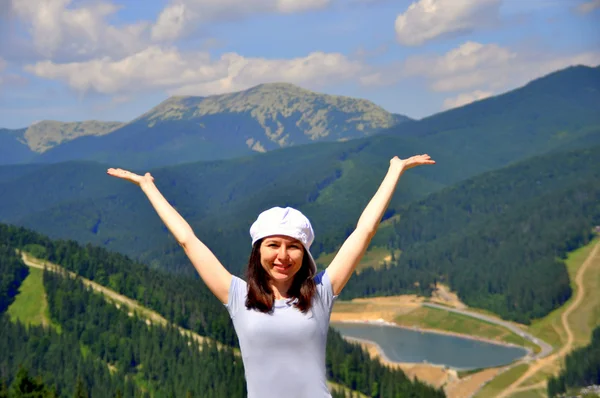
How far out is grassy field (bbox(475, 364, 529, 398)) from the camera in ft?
429

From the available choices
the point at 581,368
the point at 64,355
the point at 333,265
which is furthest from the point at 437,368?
the point at 333,265

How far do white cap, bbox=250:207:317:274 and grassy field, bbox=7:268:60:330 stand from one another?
14698cm

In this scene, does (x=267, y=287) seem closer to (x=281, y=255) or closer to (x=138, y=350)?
(x=281, y=255)

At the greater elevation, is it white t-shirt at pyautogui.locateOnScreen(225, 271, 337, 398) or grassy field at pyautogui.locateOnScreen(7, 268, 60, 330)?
grassy field at pyautogui.locateOnScreen(7, 268, 60, 330)

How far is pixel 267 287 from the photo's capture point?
6473 millimetres

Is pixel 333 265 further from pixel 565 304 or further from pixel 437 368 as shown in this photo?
pixel 565 304

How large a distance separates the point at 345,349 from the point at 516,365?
33.3 m

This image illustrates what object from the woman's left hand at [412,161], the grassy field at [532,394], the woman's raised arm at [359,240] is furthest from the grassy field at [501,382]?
the woman's raised arm at [359,240]

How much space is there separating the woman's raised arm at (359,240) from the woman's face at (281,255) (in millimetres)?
562

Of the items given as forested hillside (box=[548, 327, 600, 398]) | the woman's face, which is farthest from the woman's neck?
forested hillside (box=[548, 327, 600, 398])

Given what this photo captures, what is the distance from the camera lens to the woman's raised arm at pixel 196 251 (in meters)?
6.60

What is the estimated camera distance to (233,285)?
656 cm

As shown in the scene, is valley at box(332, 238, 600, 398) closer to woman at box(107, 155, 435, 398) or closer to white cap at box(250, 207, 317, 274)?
woman at box(107, 155, 435, 398)

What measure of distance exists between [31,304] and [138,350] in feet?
103
